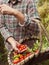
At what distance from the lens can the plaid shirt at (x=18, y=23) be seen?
7.75ft

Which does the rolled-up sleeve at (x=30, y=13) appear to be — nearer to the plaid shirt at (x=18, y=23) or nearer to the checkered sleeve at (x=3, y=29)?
the plaid shirt at (x=18, y=23)

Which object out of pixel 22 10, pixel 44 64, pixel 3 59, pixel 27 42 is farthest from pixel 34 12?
pixel 3 59

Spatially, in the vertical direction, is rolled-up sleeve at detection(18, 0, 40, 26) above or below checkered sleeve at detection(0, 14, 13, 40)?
above

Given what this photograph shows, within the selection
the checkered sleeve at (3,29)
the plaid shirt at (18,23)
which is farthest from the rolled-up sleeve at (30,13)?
the checkered sleeve at (3,29)

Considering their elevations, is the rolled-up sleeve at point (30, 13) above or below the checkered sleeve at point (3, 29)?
above

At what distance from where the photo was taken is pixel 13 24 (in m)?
2.45

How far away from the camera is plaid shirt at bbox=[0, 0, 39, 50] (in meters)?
2.36

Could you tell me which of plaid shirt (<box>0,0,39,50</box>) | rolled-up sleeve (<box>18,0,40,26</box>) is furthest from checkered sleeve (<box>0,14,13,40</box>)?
rolled-up sleeve (<box>18,0,40,26</box>)

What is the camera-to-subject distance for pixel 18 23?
7.93ft

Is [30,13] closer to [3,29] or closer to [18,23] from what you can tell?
[18,23]

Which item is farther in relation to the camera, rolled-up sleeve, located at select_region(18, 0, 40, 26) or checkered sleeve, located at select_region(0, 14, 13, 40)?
checkered sleeve, located at select_region(0, 14, 13, 40)

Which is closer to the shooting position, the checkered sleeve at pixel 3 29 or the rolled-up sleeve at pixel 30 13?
the rolled-up sleeve at pixel 30 13

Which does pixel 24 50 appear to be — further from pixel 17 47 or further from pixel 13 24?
pixel 13 24

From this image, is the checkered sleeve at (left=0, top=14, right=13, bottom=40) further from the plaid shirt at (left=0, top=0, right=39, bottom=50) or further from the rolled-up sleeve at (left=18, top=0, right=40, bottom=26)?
the rolled-up sleeve at (left=18, top=0, right=40, bottom=26)
